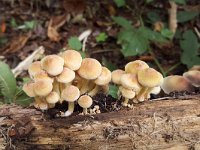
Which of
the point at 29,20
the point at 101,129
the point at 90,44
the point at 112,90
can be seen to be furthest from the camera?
the point at 29,20

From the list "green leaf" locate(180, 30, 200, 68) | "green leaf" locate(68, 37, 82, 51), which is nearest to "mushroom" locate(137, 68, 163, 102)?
"green leaf" locate(68, 37, 82, 51)

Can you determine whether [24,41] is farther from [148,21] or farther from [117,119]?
[117,119]

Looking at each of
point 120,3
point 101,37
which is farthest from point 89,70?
point 120,3

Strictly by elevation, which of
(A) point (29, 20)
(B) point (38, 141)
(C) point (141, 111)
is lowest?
(B) point (38, 141)

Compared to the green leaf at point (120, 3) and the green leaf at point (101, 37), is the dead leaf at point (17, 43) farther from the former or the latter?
the green leaf at point (120, 3)

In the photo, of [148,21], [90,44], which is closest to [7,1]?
[90,44]

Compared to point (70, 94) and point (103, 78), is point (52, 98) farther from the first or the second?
point (103, 78)

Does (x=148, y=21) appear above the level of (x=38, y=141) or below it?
above
